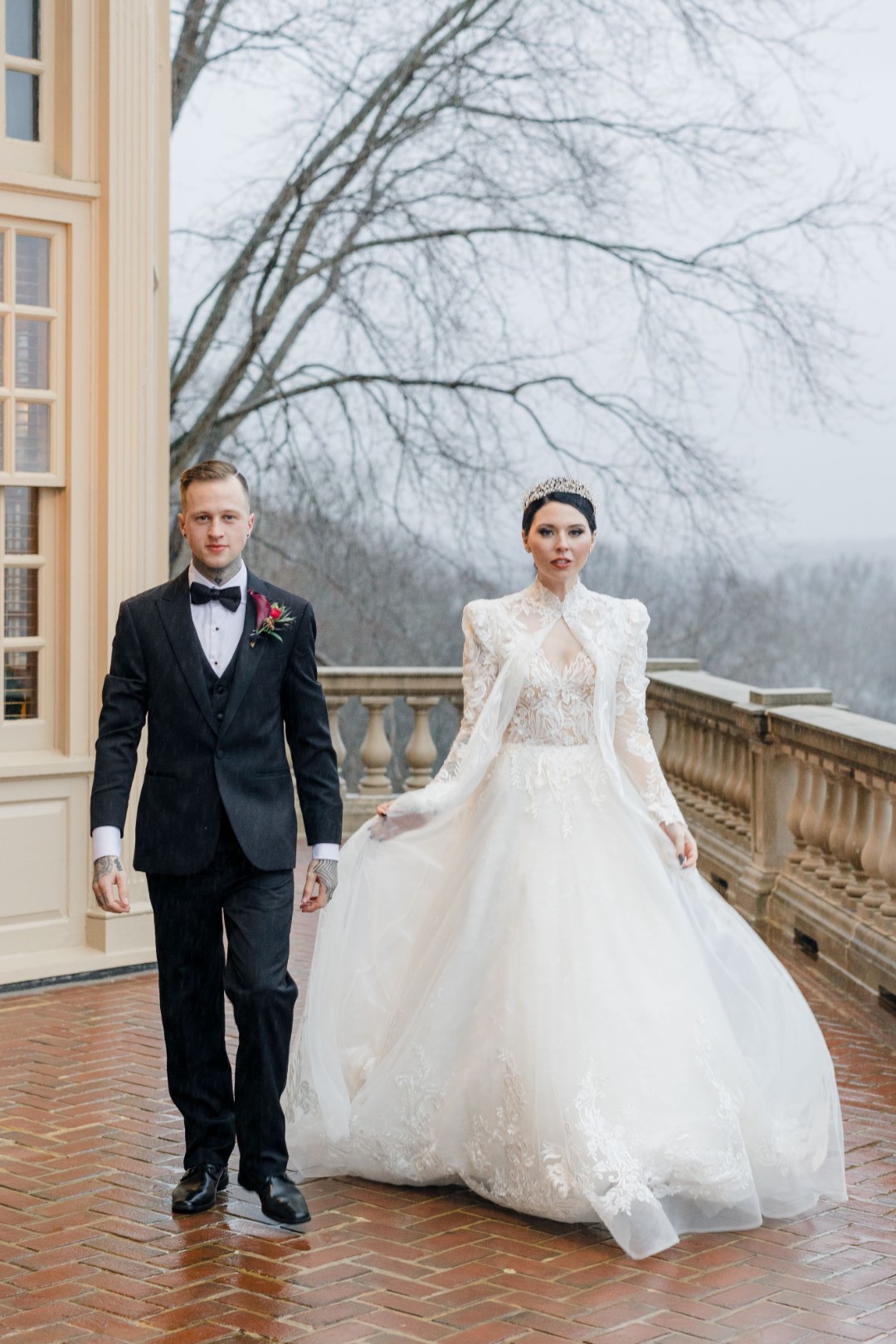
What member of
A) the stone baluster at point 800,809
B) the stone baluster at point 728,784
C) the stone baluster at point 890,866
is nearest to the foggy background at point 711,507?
the stone baluster at point 728,784

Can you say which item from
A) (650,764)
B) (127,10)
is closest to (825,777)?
(650,764)

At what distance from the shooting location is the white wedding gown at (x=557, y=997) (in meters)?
3.88

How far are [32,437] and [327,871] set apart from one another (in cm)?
340

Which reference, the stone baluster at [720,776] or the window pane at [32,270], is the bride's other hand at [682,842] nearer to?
the window pane at [32,270]

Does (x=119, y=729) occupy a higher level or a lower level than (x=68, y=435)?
lower

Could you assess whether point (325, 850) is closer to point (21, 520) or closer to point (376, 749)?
point (21, 520)

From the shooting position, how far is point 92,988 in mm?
6574

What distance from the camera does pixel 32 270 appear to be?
261 inches

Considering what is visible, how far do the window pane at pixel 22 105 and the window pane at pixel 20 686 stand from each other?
7.38ft

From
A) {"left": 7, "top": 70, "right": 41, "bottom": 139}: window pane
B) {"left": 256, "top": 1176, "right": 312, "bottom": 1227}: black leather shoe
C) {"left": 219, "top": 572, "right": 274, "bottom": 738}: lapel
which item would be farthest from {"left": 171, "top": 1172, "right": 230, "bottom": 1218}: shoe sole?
{"left": 7, "top": 70, "right": 41, "bottom": 139}: window pane

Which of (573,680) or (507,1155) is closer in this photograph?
(507,1155)

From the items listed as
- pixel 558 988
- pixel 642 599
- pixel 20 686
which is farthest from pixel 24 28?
pixel 642 599

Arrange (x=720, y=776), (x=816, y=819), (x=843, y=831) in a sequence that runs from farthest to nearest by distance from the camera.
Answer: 1. (x=720, y=776)
2. (x=816, y=819)
3. (x=843, y=831)

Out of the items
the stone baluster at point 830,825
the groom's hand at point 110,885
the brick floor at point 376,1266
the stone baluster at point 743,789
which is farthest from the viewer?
the stone baluster at point 743,789
